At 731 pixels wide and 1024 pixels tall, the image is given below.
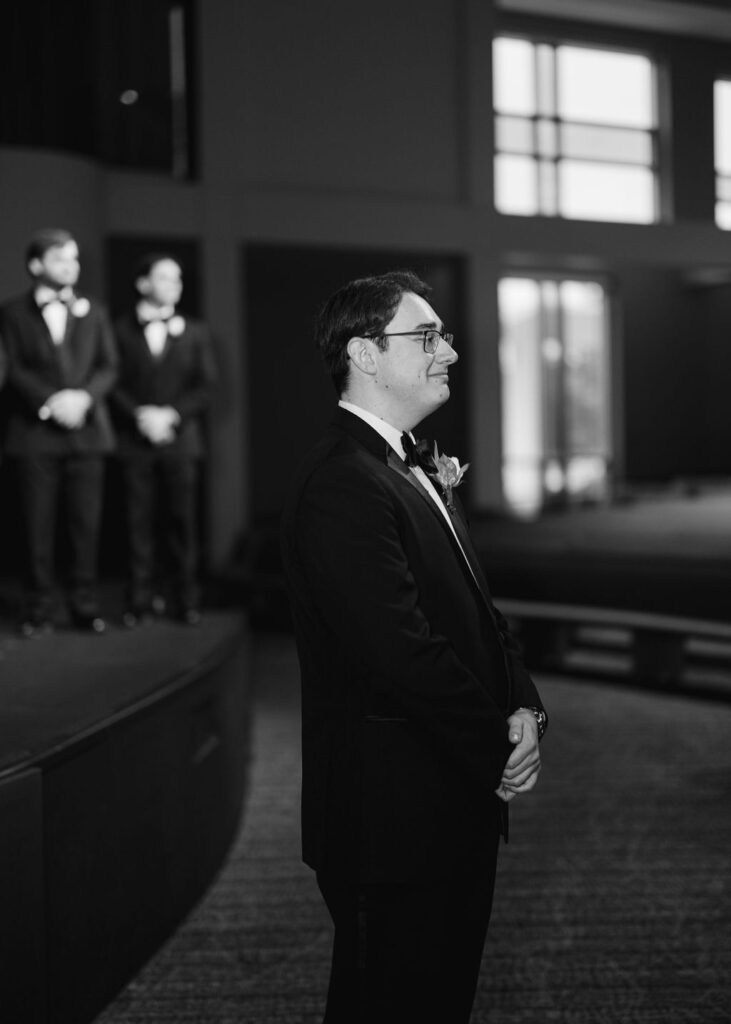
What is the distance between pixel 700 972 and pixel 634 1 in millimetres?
9592

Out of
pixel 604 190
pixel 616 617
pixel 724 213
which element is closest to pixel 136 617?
pixel 616 617

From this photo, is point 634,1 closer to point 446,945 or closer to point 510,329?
point 510,329

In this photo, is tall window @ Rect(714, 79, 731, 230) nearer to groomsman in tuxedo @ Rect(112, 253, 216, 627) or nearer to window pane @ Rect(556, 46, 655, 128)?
window pane @ Rect(556, 46, 655, 128)

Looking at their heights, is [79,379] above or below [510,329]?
below

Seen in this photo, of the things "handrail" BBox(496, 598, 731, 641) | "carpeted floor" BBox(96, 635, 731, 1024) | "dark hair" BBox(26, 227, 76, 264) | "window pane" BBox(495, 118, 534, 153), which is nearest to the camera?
"carpeted floor" BBox(96, 635, 731, 1024)

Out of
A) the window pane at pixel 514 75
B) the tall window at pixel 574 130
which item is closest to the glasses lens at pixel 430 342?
the tall window at pixel 574 130

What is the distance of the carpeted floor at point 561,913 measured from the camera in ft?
7.64

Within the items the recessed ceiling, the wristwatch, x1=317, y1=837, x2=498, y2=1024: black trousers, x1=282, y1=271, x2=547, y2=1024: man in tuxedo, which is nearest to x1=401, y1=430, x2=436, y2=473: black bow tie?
x1=282, y1=271, x2=547, y2=1024: man in tuxedo

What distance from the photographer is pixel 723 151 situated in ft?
40.0

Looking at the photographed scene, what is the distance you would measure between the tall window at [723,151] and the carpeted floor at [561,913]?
9086 millimetres

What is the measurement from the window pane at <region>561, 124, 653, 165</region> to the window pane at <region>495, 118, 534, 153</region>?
387 mm

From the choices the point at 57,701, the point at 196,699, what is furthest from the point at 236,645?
the point at 57,701

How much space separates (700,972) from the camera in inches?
95.9

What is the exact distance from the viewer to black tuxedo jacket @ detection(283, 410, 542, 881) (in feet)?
4.74
